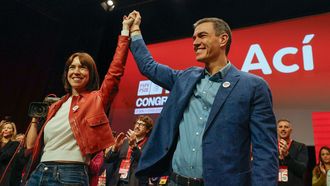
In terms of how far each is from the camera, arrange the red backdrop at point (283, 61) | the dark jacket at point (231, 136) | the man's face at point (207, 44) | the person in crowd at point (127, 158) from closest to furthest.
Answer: the dark jacket at point (231, 136), the man's face at point (207, 44), the person in crowd at point (127, 158), the red backdrop at point (283, 61)

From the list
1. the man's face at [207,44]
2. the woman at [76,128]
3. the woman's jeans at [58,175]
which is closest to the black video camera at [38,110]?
the woman at [76,128]

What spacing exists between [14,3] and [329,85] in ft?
16.1

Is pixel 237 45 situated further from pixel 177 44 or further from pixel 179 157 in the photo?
pixel 179 157

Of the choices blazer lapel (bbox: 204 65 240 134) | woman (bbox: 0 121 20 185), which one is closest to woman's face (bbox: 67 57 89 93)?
blazer lapel (bbox: 204 65 240 134)

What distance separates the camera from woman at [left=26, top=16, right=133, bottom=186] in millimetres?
1618

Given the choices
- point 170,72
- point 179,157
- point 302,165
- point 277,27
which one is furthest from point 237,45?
point 179,157

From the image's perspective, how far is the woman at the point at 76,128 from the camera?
5.31ft

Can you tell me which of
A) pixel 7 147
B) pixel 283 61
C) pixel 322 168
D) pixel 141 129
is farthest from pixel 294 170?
pixel 7 147

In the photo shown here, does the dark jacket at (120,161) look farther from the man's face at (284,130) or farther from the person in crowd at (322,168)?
the person in crowd at (322,168)

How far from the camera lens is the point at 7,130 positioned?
161 inches

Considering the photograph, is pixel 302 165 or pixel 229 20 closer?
pixel 302 165

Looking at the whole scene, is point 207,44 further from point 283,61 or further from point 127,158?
point 283,61

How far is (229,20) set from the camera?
5.36 metres

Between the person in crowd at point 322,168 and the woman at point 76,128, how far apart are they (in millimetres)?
2686
